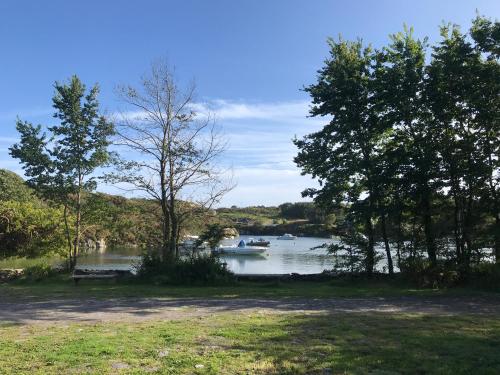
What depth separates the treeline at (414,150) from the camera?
14516mm

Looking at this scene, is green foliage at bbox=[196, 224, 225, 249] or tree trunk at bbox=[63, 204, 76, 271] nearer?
green foliage at bbox=[196, 224, 225, 249]

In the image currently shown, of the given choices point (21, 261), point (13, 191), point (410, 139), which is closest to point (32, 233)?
point (21, 261)

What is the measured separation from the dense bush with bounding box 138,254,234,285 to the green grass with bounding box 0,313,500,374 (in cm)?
662

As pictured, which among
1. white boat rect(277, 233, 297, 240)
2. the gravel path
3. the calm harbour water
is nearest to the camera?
the gravel path

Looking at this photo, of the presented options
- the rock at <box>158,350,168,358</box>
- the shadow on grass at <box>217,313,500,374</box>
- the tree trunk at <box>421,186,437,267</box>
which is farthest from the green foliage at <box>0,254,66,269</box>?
the rock at <box>158,350,168,358</box>

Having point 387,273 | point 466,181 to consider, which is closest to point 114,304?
point 387,273

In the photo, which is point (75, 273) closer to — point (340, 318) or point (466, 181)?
point (340, 318)

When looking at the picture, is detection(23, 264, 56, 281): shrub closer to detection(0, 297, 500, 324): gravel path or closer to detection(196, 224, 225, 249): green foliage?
detection(0, 297, 500, 324): gravel path

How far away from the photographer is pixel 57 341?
6.85 metres

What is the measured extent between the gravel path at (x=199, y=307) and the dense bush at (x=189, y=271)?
3297 mm

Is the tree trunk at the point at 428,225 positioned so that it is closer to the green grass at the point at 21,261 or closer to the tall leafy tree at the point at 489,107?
the tall leafy tree at the point at 489,107

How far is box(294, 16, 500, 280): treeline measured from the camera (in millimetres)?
14516

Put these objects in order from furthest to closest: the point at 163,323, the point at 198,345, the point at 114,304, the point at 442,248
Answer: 1. the point at 442,248
2. the point at 114,304
3. the point at 163,323
4. the point at 198,345

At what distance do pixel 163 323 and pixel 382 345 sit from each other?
12.3 feet
